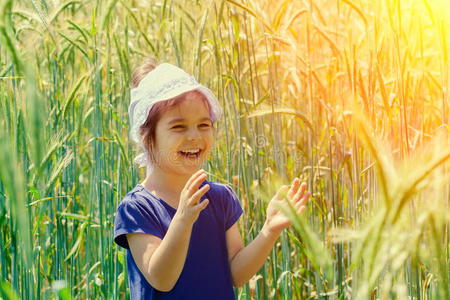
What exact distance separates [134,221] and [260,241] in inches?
9.9

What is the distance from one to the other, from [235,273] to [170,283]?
0.22m

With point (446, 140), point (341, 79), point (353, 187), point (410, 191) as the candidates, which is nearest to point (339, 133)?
point (341, 79)

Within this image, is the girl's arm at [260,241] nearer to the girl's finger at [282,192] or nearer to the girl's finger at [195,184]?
the girl's finger at [282,192]

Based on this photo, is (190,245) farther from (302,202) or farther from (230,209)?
(302,202)

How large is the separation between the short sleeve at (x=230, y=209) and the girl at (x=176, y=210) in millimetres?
19

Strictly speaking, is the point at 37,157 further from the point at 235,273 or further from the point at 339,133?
the point at 339,133

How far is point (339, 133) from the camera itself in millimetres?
1468

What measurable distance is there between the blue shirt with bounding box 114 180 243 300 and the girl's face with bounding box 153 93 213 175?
9 cm

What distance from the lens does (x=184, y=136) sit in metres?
1.01

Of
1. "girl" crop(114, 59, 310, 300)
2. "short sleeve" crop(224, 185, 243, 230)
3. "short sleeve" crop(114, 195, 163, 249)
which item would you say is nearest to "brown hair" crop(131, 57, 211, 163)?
"girl" crop(114, 59, 310, 300)

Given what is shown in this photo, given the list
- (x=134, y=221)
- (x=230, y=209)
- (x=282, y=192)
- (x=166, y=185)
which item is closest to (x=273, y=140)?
(x=230, y=209)

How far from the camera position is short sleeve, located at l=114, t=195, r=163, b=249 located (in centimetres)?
100

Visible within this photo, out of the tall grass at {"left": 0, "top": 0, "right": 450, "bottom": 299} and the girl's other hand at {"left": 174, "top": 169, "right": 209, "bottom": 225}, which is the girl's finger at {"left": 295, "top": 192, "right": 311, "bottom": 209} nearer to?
the tall grass at {"left": 0, "top": 0, "right": 450, "bottom": 299}

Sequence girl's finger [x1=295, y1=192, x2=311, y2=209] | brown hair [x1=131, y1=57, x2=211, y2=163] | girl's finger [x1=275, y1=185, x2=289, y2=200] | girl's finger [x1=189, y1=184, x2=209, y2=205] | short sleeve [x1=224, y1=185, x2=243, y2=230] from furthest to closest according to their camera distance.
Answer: short sleeve [x1=224, y1=185, x2=243, y2=230], brown hair [x1=131, y1=57, x2=211, y2=163], girl's finger [x1=295, y1=192, x2=311, y2=209], girl's finger [x1=189, y1=184, x2=209, y2=205], girl's finger [x1=275, y1=185, x2=289, y2=200]
